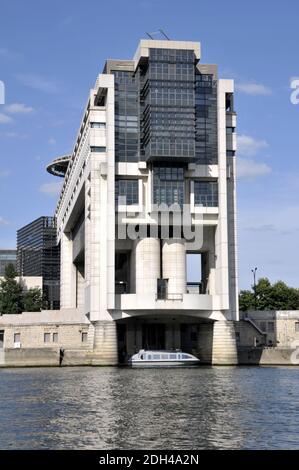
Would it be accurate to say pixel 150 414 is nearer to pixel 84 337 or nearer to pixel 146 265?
pixel 146 265

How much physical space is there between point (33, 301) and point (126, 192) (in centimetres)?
5926

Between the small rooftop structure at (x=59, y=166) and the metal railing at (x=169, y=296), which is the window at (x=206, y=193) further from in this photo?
the small rooftop structure at (x=59, y=166)

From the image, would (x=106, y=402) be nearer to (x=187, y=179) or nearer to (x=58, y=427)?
(x=58, y=427)

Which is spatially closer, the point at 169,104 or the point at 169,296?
the point at 169,104

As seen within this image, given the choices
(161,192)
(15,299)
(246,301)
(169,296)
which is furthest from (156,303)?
(15,299)

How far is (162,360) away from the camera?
332 ft

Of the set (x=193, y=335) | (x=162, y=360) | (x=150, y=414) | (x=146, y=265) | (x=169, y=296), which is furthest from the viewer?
(x=193, y=335)

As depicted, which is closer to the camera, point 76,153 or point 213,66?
point 213,66

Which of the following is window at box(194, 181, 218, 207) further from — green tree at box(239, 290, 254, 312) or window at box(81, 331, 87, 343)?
green tree at box(239, 290, 254, 312)

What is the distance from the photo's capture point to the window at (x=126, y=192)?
10519 cm

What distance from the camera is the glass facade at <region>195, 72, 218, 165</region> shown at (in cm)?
10725

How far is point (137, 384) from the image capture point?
66062 mm
